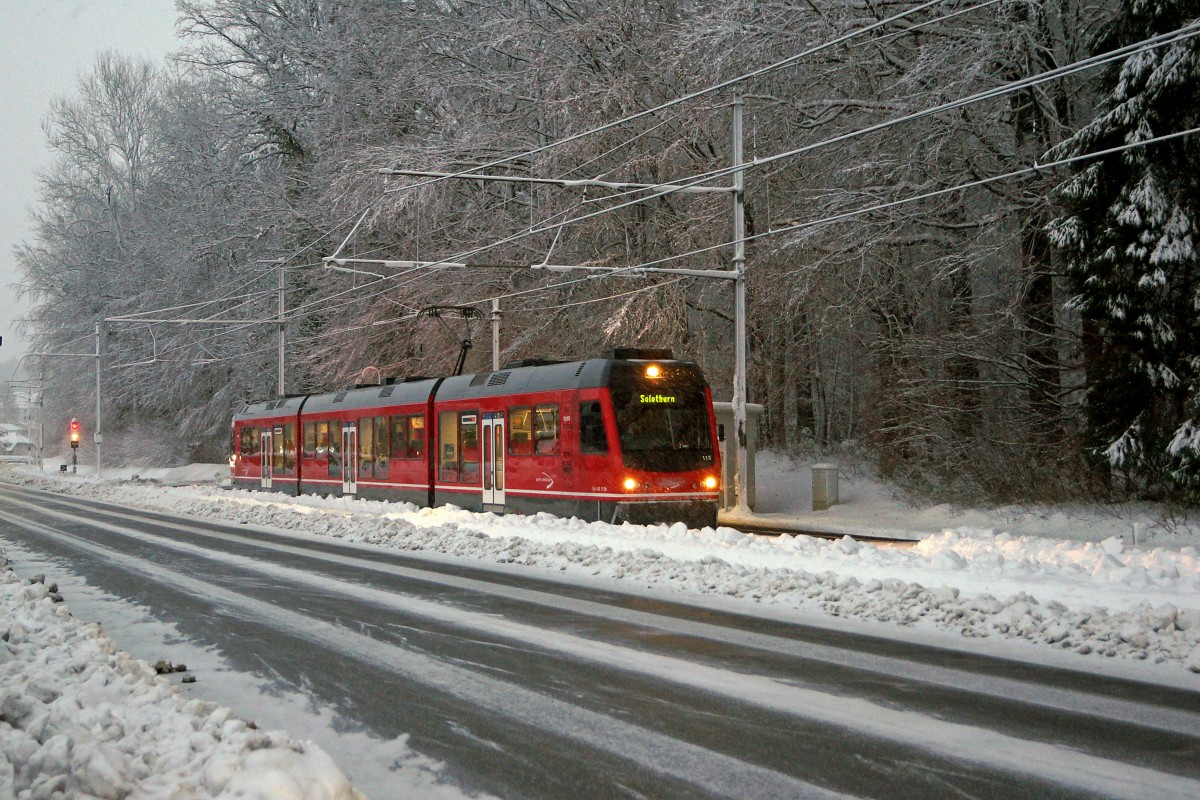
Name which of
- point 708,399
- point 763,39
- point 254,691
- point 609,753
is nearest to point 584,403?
point 708,399

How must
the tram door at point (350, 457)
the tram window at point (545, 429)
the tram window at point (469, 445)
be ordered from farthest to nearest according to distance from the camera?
the tram door at point (350, 457) → the tram window at point (469, 445) → the tram window at point (545, 429)

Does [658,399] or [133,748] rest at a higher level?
[658,399]

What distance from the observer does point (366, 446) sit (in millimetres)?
31234

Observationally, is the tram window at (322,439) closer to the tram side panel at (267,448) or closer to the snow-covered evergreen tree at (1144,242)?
the tram side panel at (267,448)

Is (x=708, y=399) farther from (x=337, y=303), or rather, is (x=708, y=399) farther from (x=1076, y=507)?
(x=337, y=303)

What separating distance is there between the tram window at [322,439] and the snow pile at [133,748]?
2700cm

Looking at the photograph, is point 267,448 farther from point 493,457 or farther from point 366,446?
point 493,457

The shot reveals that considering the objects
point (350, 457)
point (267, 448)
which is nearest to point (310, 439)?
point (350, 457)

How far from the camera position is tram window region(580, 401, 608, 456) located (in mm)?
21047

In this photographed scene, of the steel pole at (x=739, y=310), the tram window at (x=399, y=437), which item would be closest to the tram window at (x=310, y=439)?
the tram window at (x=399, y=437)

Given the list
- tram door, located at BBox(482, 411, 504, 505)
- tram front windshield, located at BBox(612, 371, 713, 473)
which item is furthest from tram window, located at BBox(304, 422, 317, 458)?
tram front windshield, located at BBox(612, 371, 713, 473)

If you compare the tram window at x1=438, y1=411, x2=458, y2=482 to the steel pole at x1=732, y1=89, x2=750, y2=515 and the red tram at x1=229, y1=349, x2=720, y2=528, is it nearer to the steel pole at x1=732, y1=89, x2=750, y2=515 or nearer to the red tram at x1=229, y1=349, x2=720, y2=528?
the red tram at x1=229, y1=349, x2=720, y2=528

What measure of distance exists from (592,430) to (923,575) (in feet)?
30.5

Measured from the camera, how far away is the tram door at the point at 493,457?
24016mm
